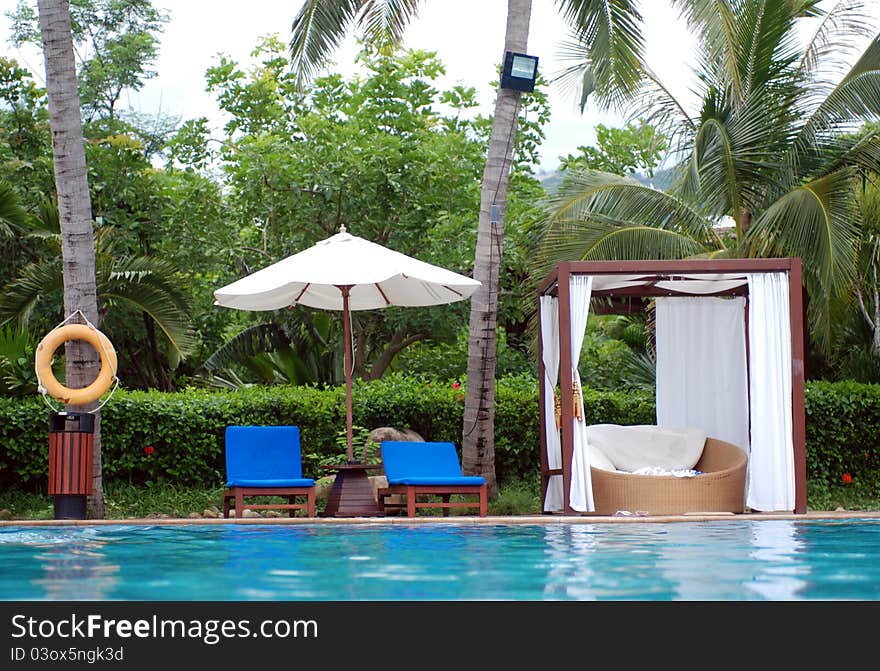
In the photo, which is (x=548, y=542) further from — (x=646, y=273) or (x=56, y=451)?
(x=56, y=451)

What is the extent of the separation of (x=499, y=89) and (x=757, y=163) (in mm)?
4374

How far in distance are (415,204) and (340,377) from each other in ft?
10.3

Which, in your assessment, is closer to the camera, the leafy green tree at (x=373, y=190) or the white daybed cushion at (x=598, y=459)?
the white daybed cushion at (x=598, y=459)

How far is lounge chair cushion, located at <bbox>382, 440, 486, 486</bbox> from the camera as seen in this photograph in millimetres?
9516

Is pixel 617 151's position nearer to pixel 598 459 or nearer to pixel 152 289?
pixel 152 289

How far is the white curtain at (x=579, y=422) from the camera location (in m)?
9.19

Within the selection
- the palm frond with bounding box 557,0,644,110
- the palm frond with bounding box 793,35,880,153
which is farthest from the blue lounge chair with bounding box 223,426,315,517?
the palm frond with bounding box 793,35,880,153

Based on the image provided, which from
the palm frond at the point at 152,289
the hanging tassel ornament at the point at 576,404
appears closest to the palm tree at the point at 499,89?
the hanging tassel ornament at the point at 576,404

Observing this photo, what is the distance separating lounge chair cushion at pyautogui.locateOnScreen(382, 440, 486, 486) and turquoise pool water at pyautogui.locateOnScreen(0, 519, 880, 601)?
129 cm

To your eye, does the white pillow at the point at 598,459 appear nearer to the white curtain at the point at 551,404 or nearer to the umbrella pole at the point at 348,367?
the white curtain at the point at 551,404

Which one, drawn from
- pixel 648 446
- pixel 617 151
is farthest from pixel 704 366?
pixel 617 151

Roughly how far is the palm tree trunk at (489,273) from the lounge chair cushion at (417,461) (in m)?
1.02

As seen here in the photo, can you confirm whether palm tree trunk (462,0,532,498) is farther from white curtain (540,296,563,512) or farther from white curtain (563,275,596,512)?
white curtain (563,275,596,512)

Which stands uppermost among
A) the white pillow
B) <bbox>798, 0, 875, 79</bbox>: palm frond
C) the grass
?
<bbox>798, 0, 875, 79</bbox>: palm frond
